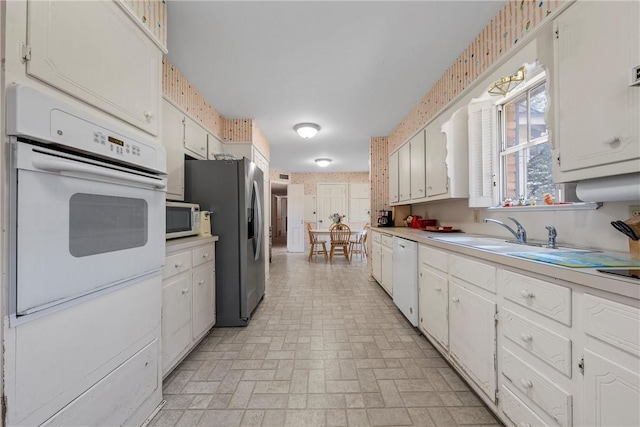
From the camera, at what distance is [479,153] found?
6.98 feet

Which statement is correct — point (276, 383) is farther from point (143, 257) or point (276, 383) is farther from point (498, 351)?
point (498, 351)

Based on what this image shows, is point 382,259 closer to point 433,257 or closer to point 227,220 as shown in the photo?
point 433,257

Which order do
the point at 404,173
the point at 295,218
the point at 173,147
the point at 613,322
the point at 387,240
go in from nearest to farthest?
the point at 613,322, the point at 173,147, the point at 387,240, the point at 404,173, the point at 295,218

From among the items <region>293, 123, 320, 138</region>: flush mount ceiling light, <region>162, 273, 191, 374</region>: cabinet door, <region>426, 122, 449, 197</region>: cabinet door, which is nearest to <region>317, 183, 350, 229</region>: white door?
<region>293, 123, 320, 138</region>: flush mount ceiling light

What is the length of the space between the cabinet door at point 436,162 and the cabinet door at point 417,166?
0.14 metres

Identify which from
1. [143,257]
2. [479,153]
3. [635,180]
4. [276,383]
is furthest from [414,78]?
[276,383]

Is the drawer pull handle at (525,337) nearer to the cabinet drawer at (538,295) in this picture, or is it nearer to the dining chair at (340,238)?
→ the cabinet drawer at (538,295)

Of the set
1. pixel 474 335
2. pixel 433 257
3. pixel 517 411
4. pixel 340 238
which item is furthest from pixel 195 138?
pixel 340 238

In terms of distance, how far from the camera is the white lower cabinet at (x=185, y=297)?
5.17 ft

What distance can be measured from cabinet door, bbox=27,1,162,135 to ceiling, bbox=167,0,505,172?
26.8 inches

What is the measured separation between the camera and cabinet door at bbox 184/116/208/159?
2578 mm

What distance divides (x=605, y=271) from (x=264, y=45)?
241 centimetres

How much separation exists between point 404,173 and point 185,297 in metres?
2.89

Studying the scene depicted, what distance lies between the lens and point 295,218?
771cm
